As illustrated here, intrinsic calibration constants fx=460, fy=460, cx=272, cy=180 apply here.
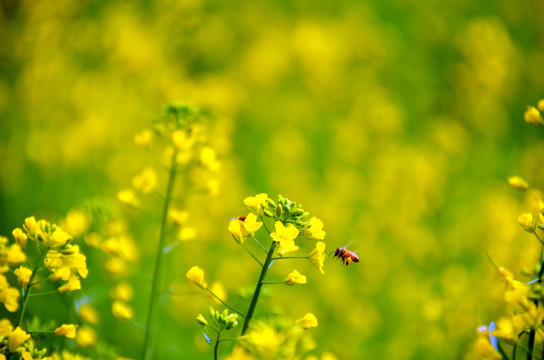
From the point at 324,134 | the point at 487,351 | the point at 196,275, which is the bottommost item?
the point at 487,351

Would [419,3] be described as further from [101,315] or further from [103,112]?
[101,315]

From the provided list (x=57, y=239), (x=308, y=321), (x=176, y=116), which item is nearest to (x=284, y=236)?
(x=308, y=321)

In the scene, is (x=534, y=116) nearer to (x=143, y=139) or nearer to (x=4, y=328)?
(x=143, y=139)

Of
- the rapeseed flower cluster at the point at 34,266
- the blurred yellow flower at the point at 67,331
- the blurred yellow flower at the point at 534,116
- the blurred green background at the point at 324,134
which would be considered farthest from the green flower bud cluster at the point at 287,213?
the blurred green background at the point at 324,134

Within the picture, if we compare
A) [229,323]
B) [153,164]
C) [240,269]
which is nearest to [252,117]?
[153,164]

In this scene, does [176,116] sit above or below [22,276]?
above

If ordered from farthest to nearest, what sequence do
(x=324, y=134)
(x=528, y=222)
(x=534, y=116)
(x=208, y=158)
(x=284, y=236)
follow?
(x=324, y=134) < (x=208, y=158) < (x=534, y=116) < (x=528, y=222) < (x=284, y=236)

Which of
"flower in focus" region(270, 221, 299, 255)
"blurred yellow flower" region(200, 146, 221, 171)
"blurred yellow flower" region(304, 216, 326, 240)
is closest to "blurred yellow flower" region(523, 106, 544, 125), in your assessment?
"blurred yellow flower" region(304, 216, 326, 240)

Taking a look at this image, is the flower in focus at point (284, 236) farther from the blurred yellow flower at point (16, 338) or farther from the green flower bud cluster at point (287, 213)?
the blurred yellow flower at point (16, 338)
